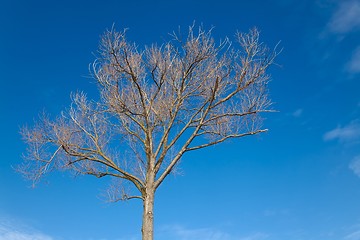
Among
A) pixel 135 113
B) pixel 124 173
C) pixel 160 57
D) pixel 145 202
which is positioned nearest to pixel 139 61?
pixel 160 57

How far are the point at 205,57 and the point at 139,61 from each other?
66.2 inches

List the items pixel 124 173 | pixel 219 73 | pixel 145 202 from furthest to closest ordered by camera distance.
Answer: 1. pixel 219 73
2. pixel 124 173
3. pixel 145 202

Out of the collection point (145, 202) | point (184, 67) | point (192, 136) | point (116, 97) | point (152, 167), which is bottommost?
point (145, 202)

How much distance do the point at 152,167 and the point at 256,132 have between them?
2971 millimetres

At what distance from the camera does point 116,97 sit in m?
10.6

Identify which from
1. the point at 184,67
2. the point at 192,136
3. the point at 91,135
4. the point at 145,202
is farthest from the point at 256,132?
the point at 91,135

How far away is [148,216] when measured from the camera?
374 inches

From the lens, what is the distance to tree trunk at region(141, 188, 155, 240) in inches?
366

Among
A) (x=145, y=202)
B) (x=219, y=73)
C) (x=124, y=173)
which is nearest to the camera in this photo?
(x=145, y=202)

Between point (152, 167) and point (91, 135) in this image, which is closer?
point (152, 167)

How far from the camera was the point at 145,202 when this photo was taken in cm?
978

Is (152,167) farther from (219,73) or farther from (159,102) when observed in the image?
(219,73)

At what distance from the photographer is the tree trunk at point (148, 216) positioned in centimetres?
930

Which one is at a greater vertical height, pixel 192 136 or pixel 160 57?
pixel 160 57
